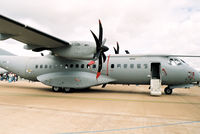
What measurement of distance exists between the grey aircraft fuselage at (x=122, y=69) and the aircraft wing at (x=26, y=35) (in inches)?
98.4

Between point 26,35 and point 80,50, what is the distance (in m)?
3.82

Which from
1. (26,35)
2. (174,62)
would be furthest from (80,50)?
(174,62)

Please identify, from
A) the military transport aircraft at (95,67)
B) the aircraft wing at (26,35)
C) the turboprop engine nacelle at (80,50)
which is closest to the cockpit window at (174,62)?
the military transport aircraft at (95,67)

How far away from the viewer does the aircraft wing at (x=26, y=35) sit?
8945 millimetres

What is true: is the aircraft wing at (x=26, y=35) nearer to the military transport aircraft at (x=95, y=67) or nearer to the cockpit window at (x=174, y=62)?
the military transport aircraft at (x=95, y=67)

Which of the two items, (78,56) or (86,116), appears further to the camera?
(78,56)

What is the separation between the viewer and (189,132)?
4.09 meters

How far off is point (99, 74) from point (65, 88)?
10.3 feet

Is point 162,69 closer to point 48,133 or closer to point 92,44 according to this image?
point 92,44

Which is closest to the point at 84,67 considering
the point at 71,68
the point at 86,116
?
the point at 71,68

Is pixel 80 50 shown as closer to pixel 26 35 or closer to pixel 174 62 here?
pixel 26 35

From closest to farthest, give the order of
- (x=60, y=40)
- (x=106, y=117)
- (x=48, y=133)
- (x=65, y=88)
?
(x=48, y=133)
(x=106, y=117)
(x=60, y=40)
(x=65, y=88)

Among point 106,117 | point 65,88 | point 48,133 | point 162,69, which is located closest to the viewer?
point 48,133

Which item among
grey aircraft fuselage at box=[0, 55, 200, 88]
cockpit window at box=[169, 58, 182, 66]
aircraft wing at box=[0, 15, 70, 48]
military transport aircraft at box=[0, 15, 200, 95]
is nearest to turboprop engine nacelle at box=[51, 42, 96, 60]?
military transport aircraft at box=[0, 15, 200, 95]
